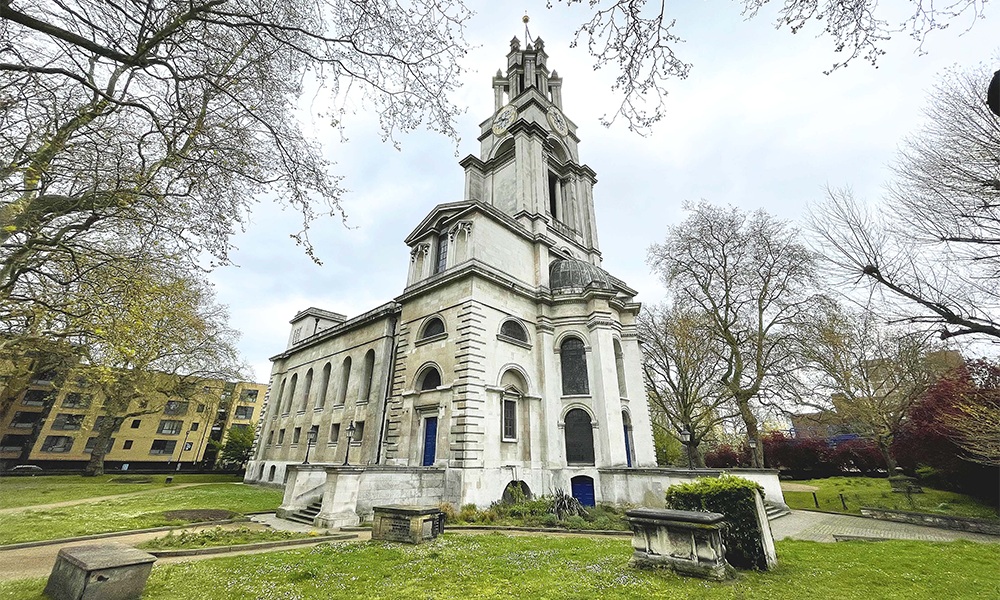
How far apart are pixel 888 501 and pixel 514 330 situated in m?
18.9

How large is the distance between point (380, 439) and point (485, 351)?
27.5 feet

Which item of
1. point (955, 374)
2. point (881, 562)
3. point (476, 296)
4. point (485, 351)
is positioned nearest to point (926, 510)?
point (955, 374)

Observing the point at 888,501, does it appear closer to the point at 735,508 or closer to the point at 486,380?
the point at 735,508

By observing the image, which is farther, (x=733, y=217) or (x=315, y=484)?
(x=733, y=217)

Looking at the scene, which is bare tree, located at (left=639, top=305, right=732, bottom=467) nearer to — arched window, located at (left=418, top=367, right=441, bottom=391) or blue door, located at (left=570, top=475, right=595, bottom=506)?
blue door, located at (left=570, top=475, right=595, bottom=506)

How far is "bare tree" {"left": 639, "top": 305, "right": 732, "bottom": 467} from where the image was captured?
78.9 feet

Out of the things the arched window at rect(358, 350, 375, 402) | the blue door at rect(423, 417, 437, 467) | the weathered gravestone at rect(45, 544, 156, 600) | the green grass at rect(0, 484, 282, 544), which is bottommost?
the green grass at rect(0, 484, 282, 544)

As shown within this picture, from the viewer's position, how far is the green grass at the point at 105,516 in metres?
9.65

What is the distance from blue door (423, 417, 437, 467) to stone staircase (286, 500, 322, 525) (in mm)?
4699

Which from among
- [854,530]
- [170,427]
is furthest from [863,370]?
[170,427]

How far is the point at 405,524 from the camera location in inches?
374

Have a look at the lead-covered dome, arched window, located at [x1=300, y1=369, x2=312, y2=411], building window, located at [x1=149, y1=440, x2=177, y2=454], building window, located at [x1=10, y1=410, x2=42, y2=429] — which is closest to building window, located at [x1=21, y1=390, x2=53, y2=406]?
building window, located at [x1=10, y1=410, x2=42, y2=429]

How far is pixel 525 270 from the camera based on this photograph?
22156 mm

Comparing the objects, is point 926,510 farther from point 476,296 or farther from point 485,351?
point 476,296
